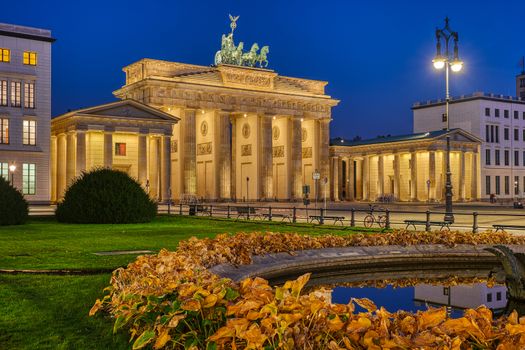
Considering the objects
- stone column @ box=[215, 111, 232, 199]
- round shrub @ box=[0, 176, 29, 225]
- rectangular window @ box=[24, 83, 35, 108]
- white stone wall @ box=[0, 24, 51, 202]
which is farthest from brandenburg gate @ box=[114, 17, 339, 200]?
round shrub @ box=[0, 176, 29, 225]

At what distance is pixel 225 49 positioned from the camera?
312ft

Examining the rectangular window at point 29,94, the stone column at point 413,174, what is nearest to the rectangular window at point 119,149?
the rectangular window at point 29,94

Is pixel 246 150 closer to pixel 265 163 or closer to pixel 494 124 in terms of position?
pixel 265 163

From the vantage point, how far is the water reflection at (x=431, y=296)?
1299cm

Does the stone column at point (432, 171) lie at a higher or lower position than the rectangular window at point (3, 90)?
lower

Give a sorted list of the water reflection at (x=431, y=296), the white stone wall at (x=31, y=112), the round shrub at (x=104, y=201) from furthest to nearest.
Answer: the white stone wall at (x=31, y=112) < the round shrub at (x=104, y=201) < the water reflection at (x=431, y=296)

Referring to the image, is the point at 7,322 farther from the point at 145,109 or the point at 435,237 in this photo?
the point at 145,109

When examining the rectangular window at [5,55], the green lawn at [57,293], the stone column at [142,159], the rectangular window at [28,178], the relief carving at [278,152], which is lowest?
the green lawn at [57,293]

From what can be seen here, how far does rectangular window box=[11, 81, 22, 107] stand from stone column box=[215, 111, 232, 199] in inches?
1193

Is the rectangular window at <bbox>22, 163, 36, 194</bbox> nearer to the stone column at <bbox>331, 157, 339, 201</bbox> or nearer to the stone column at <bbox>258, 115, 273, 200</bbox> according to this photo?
the stone column at <bbox>258, 115, 273, 200</bbox>

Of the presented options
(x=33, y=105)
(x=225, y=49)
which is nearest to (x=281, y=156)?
(x=225, y=49)

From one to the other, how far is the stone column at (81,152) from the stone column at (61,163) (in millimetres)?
7972

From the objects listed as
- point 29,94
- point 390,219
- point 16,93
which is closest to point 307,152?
point 29,94

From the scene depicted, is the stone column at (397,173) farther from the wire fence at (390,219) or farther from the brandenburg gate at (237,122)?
the wire fence at (390,219)
